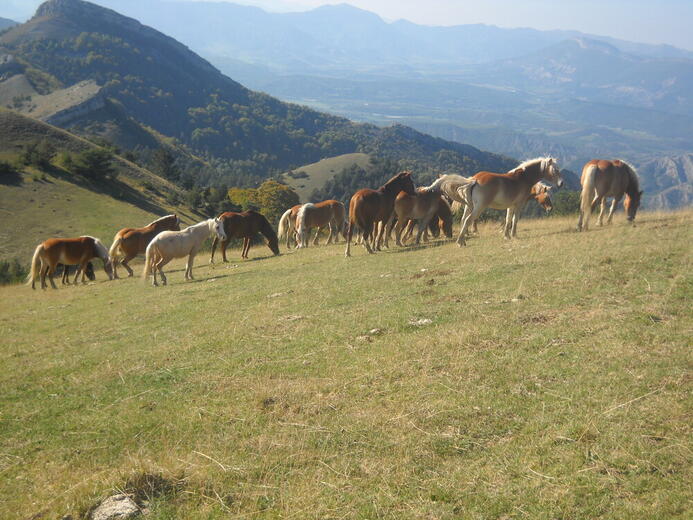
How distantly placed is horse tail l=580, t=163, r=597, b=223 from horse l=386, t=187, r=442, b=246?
493 centimetres

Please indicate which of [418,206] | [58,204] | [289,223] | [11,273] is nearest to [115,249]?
[289,223]

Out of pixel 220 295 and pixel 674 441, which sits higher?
pixel 674 441

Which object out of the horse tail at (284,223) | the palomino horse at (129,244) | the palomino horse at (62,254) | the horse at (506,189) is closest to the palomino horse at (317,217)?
the horse tail at (284,223)

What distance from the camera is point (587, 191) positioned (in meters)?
15.8

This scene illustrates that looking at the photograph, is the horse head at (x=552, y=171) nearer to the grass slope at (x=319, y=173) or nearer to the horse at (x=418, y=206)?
the horse at (x=418, y=206)

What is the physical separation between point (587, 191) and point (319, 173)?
13288 cm

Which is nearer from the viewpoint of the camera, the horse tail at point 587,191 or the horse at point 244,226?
the horse tail at point 587,191

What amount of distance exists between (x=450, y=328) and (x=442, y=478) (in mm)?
3294

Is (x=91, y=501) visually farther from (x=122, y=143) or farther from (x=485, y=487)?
(x=122, y=143)

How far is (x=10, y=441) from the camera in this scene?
18.9 ft

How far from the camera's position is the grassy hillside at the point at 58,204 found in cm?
4709

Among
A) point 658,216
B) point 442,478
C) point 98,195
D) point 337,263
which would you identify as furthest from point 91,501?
point 98,195

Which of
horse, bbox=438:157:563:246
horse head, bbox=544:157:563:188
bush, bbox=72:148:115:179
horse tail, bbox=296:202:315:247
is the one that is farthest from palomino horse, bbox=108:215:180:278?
bush, bbox=72:148:115:179

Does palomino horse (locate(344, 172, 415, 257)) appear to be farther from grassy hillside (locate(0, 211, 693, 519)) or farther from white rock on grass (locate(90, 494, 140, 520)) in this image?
white rock on grass (locate(90, 494, 140, 520))
